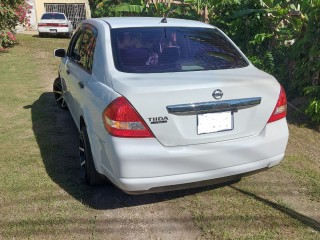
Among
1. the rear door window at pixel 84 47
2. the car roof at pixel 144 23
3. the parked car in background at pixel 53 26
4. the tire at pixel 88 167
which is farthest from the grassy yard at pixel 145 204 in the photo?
the parked car in background at pixel 53 26

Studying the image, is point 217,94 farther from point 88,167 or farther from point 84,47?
point 84,47

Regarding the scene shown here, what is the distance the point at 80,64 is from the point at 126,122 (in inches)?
67.6

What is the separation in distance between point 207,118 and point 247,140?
446mm

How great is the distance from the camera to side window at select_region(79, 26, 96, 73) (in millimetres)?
3584

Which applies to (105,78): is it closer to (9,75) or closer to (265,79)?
(265,79)

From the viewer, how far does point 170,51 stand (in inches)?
130

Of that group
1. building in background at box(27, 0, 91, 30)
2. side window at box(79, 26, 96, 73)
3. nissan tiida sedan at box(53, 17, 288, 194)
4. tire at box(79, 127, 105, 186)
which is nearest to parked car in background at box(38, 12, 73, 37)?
building in background at box(27, 0, 91, 30)

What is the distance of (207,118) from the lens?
2.72 meters

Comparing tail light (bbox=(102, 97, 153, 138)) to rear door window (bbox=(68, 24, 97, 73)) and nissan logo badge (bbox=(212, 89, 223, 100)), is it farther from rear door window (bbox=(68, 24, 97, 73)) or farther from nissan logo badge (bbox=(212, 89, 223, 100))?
rear door window (bbox=(68, 24, 97, 73))

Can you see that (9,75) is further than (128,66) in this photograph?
Yes

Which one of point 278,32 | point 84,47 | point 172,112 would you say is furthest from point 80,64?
point 278,32

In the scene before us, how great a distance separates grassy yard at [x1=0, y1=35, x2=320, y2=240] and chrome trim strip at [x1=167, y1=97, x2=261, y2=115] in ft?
3.40

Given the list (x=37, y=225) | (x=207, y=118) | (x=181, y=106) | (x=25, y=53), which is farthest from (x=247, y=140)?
(x=25, y=53)

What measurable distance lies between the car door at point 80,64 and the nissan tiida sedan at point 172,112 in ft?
0.48
